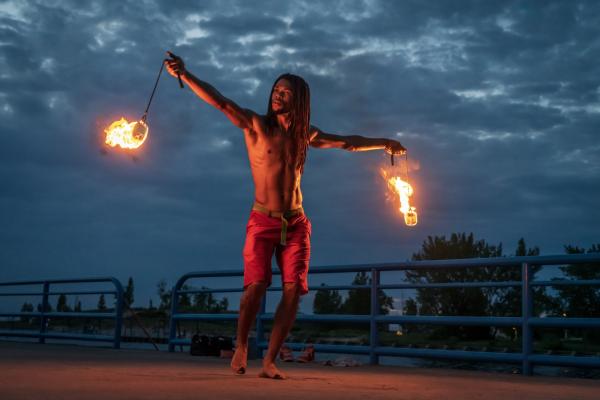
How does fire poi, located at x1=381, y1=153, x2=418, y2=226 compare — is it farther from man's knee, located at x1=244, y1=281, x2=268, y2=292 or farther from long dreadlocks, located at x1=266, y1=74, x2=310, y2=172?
man's knee, located at x1=244, y1=281, x2=268, y2=292

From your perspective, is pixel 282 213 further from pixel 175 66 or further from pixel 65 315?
pixel 65 315

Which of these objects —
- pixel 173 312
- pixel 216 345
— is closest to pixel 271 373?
pixel 216 345

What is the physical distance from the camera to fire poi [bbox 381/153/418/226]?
509 cm

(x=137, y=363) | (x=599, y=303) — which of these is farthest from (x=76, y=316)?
(x=599, y=303)

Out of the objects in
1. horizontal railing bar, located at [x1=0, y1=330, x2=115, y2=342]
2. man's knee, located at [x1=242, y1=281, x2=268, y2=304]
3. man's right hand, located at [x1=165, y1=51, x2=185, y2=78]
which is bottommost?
horizontal railing bar, located at [x1=0, y1=330, x2=115, y2=342]

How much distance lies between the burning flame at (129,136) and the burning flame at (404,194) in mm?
1872

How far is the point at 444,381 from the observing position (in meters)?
4.47

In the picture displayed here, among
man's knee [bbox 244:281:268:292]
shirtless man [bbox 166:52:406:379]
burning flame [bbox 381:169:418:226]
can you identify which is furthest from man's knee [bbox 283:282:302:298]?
burning flame [bbox 381:169:418:226]

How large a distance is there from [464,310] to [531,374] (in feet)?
137

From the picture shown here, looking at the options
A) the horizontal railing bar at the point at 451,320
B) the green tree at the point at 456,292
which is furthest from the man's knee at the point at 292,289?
the green tree at the point at 456,292

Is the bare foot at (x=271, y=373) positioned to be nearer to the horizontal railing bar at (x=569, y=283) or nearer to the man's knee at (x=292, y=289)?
the man's knee at (x=292, y=289)

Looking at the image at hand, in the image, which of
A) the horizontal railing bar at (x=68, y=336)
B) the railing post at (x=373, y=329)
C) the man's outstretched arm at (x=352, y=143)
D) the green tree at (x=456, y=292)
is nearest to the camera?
the man's outstretched arm at (x=352, y=143)

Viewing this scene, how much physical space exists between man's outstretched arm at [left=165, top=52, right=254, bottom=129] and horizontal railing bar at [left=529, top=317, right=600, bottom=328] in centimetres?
277

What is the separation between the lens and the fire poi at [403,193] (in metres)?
5.09
